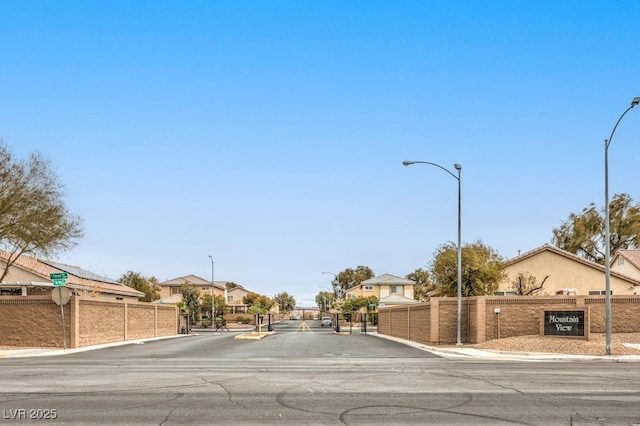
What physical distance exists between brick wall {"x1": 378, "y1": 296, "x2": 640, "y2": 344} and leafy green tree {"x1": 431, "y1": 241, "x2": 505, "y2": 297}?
21.8ft

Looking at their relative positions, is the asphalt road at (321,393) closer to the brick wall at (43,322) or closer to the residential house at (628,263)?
the brick wall at (43,322)

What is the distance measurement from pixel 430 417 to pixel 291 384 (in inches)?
215

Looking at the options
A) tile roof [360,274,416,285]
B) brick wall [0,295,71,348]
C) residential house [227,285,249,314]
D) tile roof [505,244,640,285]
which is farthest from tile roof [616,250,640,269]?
residential house [227,285,249,314]

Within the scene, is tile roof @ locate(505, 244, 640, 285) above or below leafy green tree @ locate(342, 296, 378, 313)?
above

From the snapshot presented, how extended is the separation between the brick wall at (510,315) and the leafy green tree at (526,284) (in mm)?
17583

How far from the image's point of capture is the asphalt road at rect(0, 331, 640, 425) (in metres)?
11.5

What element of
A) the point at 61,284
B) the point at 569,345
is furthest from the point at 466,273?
the point at 61,284

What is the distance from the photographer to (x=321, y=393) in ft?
47.8

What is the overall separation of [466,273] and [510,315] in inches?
392

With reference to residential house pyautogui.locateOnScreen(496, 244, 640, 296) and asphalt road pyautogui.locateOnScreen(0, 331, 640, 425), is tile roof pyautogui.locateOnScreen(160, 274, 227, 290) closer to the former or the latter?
residential house pyautogui.locateOnScreen(496, 244, 640, 296)

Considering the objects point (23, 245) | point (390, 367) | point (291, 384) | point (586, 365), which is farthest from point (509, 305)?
point (23, 245)

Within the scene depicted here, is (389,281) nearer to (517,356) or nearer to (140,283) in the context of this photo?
(140,283)

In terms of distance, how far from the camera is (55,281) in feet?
108

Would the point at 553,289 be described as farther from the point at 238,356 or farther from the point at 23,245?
the point at 23,245
